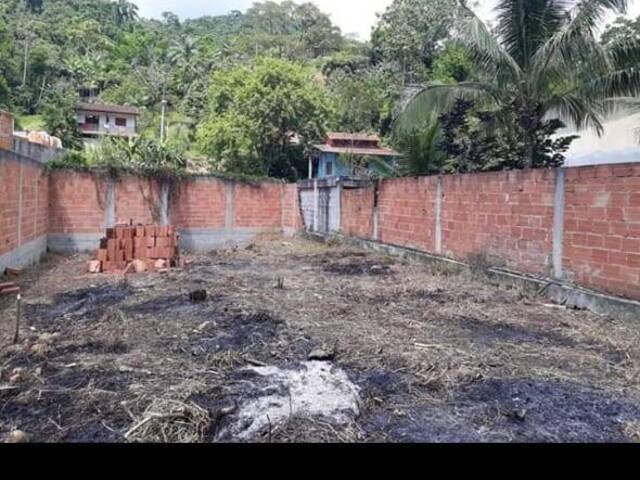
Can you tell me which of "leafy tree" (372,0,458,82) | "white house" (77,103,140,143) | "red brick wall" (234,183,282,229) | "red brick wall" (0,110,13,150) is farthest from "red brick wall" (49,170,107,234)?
"white house" (77,103,140,143)

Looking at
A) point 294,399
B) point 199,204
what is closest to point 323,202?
point 199,204

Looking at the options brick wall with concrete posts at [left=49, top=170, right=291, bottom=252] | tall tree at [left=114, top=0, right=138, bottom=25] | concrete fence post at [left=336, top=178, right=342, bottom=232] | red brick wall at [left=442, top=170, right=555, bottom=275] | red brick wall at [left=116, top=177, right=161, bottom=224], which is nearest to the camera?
red brick wall at [left=442, top=170, right=555, bottom=275]

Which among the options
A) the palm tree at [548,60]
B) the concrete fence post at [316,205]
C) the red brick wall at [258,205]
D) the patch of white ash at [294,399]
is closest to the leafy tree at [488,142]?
the palm tree at [548,60]

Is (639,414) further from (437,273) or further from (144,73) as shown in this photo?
(144,73)

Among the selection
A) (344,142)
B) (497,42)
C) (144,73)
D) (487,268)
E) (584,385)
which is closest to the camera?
(584,385)

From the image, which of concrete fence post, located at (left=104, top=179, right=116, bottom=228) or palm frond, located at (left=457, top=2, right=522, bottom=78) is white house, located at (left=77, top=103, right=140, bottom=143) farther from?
palm frond, located at (left=457, top=2, right=522, bottom=78)

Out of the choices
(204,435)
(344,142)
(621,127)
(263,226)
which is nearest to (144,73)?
(344,142)

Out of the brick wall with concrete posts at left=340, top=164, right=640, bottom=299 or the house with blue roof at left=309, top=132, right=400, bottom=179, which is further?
the house with blue roof at left=309, top=132, right=400, bottom=179

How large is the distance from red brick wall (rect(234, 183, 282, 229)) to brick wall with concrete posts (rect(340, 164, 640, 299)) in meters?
5.13

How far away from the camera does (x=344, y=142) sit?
25.1 meters

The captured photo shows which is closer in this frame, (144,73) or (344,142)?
(344,142)

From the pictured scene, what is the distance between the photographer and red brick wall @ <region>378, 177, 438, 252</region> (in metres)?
9.47

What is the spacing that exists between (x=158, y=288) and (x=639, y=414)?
5.68 meters
